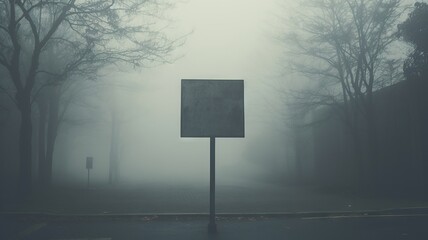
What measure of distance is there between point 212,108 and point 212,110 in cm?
4

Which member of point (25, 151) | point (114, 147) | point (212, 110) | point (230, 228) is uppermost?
point (212, 110)

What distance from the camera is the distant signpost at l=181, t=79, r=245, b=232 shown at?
9.83 m

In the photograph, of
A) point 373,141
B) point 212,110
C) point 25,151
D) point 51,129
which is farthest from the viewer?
point 51,129

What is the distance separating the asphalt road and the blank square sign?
2.09m

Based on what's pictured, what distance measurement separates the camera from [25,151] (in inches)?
680

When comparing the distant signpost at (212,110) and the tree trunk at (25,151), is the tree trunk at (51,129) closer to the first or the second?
the tree trunk at (25,151)

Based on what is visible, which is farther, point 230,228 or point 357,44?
point 357,44

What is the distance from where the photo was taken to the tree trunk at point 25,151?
17.1 meters

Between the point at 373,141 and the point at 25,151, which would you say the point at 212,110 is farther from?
the point at 373,141

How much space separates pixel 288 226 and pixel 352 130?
1618 centimetres

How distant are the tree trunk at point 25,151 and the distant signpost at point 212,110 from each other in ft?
31.5

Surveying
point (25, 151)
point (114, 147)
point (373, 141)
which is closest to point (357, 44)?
point (373, 141)

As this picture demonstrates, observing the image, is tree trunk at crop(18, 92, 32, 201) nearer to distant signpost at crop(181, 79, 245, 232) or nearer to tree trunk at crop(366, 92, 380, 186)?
distant signpost at crop(181, 79, 245, 232)


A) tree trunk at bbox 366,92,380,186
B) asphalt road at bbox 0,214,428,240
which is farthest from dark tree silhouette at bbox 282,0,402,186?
asphalt road at bbox 0,214,428,240
